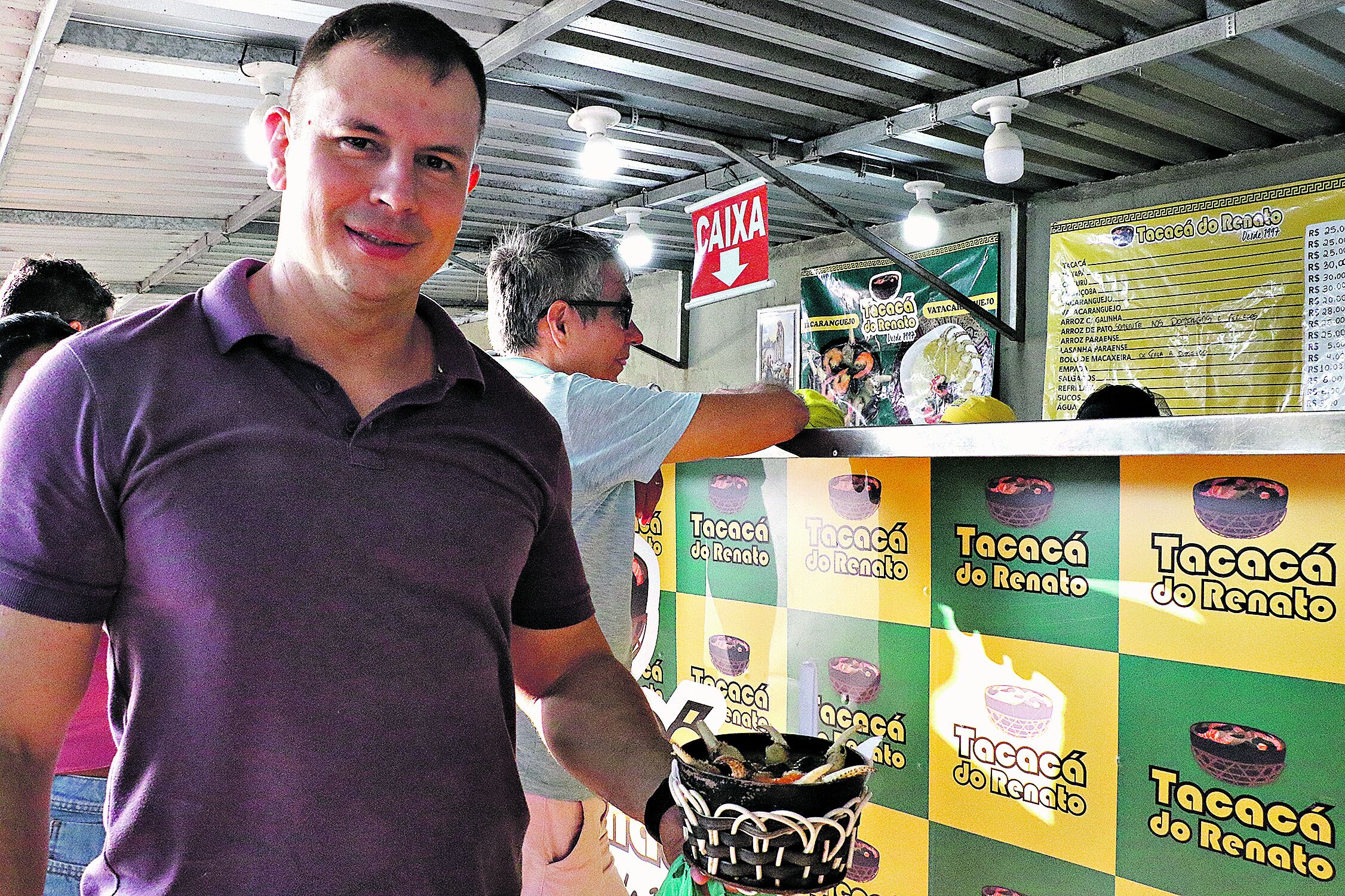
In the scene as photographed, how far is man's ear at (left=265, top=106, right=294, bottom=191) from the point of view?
1260mm

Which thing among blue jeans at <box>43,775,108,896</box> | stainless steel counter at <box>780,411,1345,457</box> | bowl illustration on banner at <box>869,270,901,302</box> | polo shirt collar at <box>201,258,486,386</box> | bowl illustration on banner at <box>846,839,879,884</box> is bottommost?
bowl illustration on banner at <box>846,839,879,884</box>

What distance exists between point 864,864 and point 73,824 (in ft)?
5.43

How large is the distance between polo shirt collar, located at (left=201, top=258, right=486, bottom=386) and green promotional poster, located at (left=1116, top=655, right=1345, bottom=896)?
1292 mm

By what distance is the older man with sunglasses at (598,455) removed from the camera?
81.2 inches

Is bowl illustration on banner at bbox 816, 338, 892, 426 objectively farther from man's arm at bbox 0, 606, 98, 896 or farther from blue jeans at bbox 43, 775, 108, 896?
man's arm at bbox 0, 606, 98, 896

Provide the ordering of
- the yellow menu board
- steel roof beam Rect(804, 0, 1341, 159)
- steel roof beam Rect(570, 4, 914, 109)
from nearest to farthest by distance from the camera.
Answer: steel roof beam Rect(804, 0, 1341, 159), steel roof beam Rect(570, 4, 914, 109), the yellow menu board

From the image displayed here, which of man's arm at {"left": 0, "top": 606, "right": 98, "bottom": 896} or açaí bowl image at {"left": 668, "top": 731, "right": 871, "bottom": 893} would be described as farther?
açaí bowl image at {"left": 668, "top": 731, "right": 871, "bottom": 893}

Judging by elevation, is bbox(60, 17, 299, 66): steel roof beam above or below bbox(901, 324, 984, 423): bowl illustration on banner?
above

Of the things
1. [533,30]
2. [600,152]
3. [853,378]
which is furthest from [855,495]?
[853,378]

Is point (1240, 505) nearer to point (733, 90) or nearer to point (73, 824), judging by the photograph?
point (73, 824)

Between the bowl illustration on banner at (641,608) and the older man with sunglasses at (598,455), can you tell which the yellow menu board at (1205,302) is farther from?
the older man with sunglasses at (598,455)

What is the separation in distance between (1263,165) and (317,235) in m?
5.15

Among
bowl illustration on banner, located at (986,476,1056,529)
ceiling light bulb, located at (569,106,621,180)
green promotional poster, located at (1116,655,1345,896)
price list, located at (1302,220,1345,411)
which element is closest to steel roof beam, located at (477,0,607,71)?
ceiling light bulb, located at (569,106,621,180)

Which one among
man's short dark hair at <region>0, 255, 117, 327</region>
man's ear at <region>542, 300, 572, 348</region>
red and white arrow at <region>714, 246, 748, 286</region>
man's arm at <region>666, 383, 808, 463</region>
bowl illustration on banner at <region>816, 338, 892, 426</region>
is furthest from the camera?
bowl illustration on banner at <region>816, 338, 892, 426</region>
